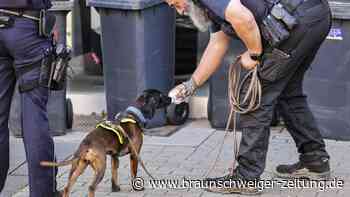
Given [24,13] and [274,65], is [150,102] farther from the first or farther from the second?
[24,13]

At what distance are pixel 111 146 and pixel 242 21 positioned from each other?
1107 millimetres

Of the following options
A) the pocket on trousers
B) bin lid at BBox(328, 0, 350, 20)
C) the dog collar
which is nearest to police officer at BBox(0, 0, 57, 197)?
the dog collar

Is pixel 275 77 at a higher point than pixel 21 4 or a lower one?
lower

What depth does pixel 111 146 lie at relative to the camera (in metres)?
4.61

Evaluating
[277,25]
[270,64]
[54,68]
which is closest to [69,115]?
[54,68]

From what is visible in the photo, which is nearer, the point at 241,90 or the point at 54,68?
the point at 54,68

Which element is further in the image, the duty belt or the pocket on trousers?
the pocket on trousers

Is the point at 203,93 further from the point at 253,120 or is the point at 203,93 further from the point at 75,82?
the point at 253,120

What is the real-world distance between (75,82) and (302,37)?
Answer: 3913mm

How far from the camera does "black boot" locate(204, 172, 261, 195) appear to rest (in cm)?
491

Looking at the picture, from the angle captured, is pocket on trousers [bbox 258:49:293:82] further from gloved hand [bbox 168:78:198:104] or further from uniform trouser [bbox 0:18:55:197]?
uniform trouser [bbox 0:18:55:197]

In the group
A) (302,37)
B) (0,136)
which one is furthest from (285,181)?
(0,136)

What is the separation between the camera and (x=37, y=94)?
4.42 m

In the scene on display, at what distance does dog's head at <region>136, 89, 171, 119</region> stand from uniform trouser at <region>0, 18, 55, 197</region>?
26.4 inches
